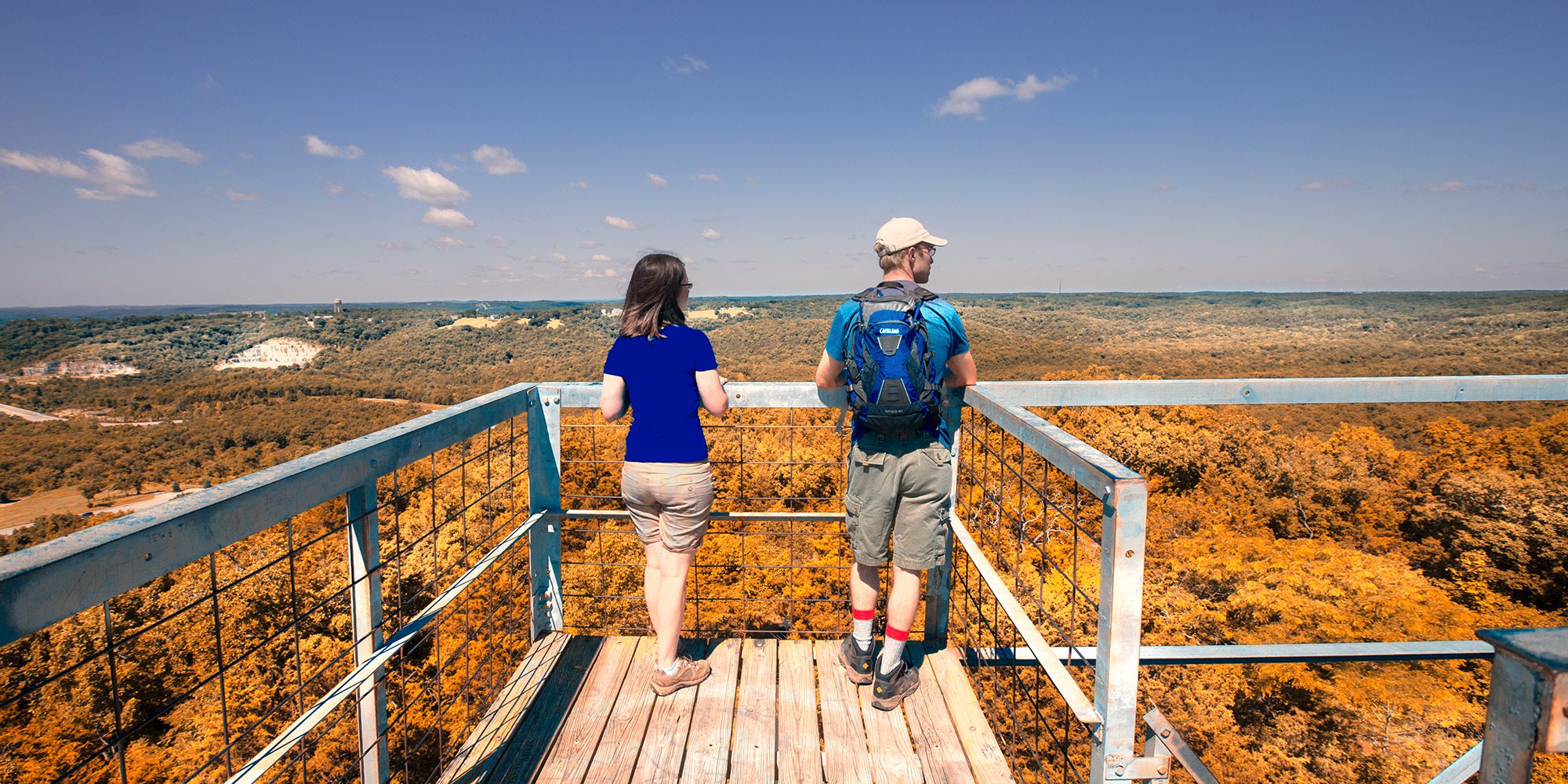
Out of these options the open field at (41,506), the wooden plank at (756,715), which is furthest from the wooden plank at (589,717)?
the open field at (41,506)

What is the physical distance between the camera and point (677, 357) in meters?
2.66

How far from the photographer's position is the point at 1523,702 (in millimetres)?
812

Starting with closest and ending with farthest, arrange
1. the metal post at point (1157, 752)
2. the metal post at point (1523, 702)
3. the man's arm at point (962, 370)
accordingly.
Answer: the metal post at point (1523, 702) → the metal post at point (1157, 752) → the man's arm at point (962, 370)

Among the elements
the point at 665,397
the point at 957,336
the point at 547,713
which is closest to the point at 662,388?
the point at 665,397

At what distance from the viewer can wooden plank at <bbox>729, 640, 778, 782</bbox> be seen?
246cm

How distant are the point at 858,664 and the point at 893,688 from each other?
0.66 ft

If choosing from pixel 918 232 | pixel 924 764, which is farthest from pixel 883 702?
pixel 918 232

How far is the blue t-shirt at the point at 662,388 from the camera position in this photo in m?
2.66

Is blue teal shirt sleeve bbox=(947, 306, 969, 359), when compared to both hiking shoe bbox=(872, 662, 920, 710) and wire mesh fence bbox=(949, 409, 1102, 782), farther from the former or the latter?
hiking shoe bbox=(872, 662, 920, 710)

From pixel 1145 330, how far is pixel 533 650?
8690 centimetres

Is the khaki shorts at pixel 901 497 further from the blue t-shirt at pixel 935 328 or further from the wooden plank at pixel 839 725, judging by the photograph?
the wooden plank at pixel 839 725

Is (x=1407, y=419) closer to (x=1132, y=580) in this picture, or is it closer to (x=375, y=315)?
(x=1132, y=580)

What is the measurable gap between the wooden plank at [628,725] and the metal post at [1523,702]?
2268 millimetres

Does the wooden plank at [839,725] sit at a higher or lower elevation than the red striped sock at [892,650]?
lower
